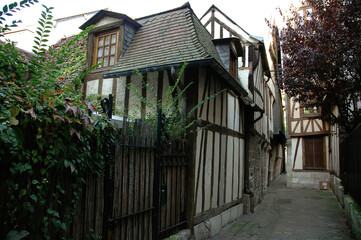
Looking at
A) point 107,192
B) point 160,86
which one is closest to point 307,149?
point 160,86

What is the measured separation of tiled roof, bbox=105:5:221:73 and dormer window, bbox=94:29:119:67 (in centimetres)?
38

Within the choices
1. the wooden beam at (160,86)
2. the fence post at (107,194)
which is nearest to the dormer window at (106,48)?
the wooden beam at (160,86)

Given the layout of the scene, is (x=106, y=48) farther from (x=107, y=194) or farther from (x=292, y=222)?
(x=292, y=222)

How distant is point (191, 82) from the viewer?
4.75 meters

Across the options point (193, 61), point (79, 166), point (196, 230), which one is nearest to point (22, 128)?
point (79, 166)

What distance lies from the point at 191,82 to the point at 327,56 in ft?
10.7

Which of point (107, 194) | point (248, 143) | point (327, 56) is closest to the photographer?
point (107, 194)

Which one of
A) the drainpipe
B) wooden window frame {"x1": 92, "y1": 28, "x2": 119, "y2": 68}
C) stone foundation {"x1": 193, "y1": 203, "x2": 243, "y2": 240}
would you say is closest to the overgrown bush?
stone foundation {"x1": 193, "y1": 203, "x2": 243, "y2": 240}

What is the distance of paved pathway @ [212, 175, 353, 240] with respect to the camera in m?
5.81

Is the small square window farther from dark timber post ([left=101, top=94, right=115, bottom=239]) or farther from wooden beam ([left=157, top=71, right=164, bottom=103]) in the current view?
dark timber post ([left=101, top=94, right=115, bottom=239])

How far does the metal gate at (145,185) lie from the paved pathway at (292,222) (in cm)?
188

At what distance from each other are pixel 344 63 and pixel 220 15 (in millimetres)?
3925

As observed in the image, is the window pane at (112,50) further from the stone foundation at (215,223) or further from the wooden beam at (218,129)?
the stone foundation at (215,223)

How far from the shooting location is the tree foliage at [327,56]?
551 centimetres
